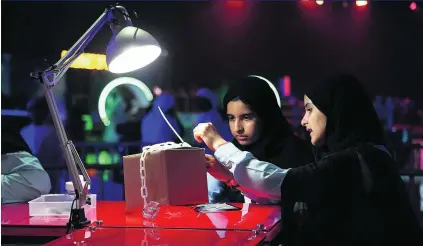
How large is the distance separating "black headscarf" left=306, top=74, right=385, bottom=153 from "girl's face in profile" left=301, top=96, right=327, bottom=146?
0.8 inches

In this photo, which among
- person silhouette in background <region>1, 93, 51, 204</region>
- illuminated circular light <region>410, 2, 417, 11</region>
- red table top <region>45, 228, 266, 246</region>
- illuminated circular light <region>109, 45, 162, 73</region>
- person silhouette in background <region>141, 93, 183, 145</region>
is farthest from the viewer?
person silhouette in background <region>141, 93, 183, 145</region>

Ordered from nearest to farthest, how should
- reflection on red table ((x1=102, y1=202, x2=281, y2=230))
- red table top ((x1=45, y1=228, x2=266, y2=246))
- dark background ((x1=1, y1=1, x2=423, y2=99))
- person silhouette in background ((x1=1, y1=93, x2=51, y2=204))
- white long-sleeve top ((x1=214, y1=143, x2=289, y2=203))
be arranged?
red table top ((x1=45, y1=228, x2=266, y2=246))
reflection on red table ((x1=102, y1=202, x2=281, y2=230))
white long-sleeve top ((x1=214, y1=143, x2=289, y2=203))
person silhouette in background ((x1=1, y1=93, x2=51, y2=204))
dark background ((x1=1, y1=1, x2=423, y2=99))

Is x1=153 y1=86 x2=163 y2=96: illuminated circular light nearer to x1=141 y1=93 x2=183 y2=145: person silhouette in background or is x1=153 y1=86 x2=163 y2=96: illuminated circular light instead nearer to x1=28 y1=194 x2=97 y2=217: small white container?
x1=141 y1=93 x2=183 y2=145: person silhouette in background

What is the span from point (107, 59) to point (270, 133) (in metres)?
1.15

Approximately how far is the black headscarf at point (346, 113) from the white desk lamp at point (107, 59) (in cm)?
73

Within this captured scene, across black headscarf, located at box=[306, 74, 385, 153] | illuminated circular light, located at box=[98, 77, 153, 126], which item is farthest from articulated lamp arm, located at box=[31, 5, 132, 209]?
illuminated circular light, located at box=[98, 77, 153, 126]

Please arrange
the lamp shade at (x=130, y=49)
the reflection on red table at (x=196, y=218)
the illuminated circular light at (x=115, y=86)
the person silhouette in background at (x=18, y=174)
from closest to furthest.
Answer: the reflection on red table at (x=196, y=218)
the lamp shade at (x=130, y=49)
the person silhouette in background at (x=18, y=174)
the illuminated circular light at (x=115, y=86)

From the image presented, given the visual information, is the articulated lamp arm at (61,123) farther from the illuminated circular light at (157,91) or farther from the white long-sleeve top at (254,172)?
the illuminated circular light at (157,91)

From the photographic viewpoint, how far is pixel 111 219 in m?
2.24

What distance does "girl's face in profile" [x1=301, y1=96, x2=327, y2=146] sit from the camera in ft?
7.39

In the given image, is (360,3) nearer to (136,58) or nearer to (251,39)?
(251,39)

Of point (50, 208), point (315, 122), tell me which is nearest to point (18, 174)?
point (50, 208)

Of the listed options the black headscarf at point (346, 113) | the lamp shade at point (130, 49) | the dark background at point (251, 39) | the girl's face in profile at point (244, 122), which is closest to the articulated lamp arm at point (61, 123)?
the lamp shade at point (130, 49)

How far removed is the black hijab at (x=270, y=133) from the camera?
314 centimetres
